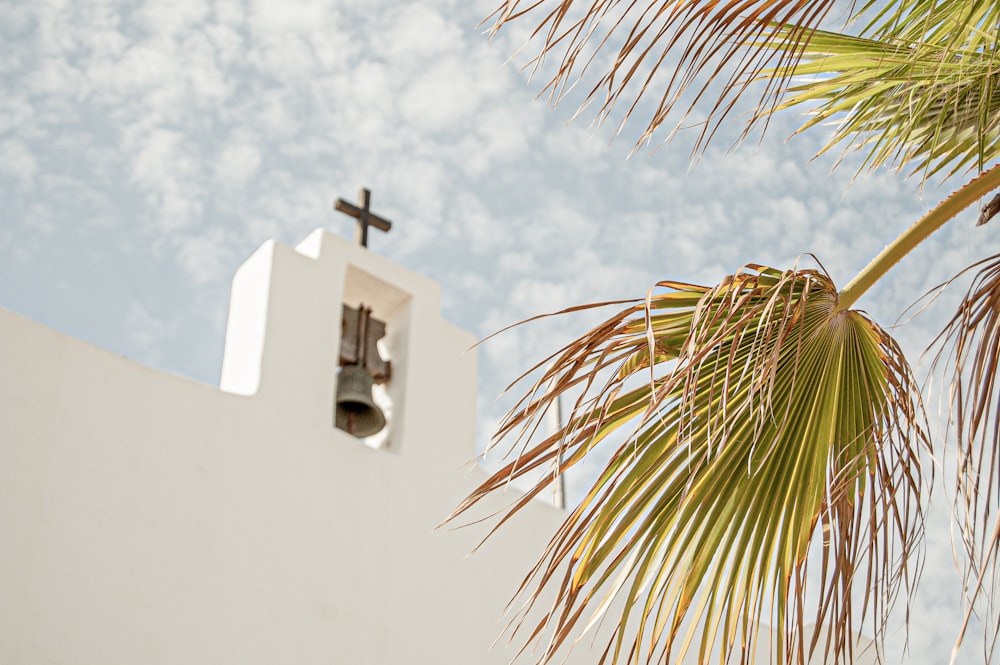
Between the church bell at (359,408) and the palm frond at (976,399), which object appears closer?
the palm frond at (976,399)

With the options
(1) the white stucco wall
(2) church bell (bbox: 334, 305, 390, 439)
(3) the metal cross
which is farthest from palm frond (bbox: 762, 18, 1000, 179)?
(3) the metal cross

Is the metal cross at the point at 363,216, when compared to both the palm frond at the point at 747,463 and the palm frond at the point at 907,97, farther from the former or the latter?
the palm frond at the point at 747,463

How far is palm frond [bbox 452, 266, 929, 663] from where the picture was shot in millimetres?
2451

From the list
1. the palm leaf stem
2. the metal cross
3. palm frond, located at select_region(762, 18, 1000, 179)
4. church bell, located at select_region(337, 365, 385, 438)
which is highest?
the metal cross

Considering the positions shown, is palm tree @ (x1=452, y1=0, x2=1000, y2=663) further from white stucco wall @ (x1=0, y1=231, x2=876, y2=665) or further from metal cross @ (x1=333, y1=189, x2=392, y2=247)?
metal cross @ (x1=333, y1=189, x2=392, y2=247)

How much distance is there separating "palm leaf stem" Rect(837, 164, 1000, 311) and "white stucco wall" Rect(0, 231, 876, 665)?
3433 mm

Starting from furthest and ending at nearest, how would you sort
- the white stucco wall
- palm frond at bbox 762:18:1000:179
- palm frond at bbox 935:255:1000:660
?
the white stucco wall
palm frond at bbox 762:18:1000:179
palm frond at bbox 935:255:1000:660

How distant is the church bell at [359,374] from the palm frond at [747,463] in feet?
12.7

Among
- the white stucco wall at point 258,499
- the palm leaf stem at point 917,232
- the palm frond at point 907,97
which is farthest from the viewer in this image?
the white stucco wall at point 258,499

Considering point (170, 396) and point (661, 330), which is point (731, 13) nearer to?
point (661, 330)

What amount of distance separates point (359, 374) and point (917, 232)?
436 centimetres

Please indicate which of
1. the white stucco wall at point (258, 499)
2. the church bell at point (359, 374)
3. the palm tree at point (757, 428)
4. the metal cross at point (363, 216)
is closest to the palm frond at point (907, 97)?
the palm tree at point (757, 428)

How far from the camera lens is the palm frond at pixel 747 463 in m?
2.45

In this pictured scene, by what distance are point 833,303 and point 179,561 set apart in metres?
3.52
